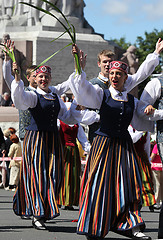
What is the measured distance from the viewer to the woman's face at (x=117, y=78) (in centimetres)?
744

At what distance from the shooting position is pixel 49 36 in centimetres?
2472

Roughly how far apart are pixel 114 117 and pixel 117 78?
0.46m

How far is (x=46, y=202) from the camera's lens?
8.41 meters

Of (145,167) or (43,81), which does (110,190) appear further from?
(145,167)

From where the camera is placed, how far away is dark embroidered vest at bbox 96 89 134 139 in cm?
729

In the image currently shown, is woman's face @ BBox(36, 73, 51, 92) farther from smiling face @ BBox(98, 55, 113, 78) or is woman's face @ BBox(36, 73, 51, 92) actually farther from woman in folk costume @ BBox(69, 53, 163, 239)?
woman in folk costume @ BBox(69, 53, 163, 239)

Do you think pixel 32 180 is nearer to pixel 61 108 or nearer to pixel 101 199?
pixel 61 108

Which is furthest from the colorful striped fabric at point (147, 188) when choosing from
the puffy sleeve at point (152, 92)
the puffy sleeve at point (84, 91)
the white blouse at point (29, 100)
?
the puffy sleeve at point (84, 91)

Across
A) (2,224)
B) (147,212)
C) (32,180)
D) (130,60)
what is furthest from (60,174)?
(130,60)

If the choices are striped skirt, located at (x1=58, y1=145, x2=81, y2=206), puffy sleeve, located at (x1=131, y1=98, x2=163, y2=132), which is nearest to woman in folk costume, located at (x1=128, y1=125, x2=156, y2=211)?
striped skirt, located at (x1=58, y1=145, x2=81, y2=206)

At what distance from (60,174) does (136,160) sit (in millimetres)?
1560

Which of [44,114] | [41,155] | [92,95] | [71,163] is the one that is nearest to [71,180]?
[71,163]

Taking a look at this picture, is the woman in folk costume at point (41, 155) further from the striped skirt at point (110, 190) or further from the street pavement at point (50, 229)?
the striped skirt at point (110, 190)

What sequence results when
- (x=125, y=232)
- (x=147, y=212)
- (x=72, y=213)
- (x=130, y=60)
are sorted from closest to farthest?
(x=125, y=232), (x=72, y=213), (x=147, y=212), (x=130, y=60)
